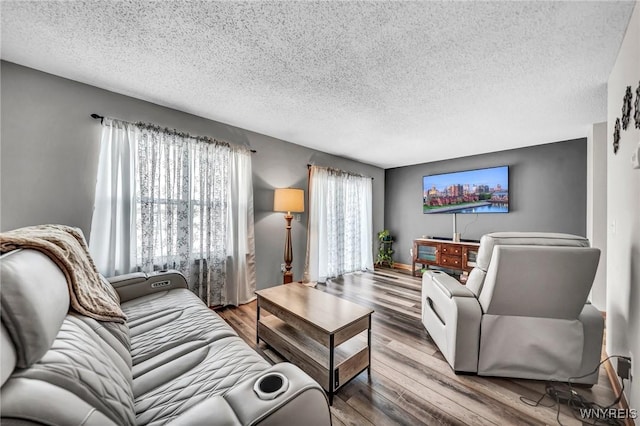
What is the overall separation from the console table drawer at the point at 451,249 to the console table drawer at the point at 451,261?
0.21 feet

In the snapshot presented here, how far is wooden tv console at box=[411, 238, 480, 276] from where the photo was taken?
3881mm

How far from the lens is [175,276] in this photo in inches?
84.6

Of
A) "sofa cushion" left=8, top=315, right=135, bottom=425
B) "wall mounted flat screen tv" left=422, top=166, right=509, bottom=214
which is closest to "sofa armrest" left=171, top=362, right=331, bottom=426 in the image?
"sofa cushion" left=8, top=315, right=135, bottom=425

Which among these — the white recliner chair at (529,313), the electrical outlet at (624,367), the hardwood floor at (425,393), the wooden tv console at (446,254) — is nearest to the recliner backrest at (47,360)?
the hardwood floor at (425,393)

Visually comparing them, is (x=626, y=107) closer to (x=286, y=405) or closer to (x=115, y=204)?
(x=286, y=405)

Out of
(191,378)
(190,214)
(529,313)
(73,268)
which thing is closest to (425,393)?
(529,313)

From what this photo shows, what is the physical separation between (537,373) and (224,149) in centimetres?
349

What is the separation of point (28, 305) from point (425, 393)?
1979 mm

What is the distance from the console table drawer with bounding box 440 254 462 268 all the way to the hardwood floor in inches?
83.4

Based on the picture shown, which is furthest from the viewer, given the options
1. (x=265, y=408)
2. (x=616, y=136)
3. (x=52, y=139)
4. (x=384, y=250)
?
(x=384, y=250)

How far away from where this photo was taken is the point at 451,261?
160 inches

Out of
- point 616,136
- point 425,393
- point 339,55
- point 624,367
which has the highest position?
point 339,55

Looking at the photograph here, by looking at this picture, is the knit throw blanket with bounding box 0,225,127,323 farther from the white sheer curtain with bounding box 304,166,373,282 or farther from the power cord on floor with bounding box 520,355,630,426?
the white sheer curtain with bounding box 304,166,373,282

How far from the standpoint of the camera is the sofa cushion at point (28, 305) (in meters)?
0.60
